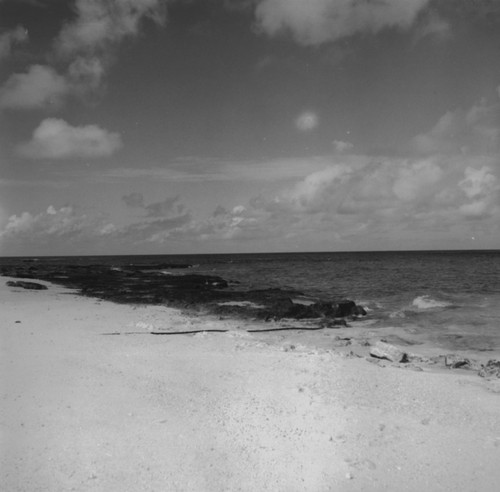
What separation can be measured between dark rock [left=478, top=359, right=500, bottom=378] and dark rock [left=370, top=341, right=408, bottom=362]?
194 centimetres

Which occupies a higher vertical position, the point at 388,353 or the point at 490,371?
the point at 388,353

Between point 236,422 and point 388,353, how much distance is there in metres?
6.54

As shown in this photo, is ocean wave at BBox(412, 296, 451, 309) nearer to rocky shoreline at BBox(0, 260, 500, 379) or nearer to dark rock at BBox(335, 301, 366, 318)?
rocky shoreline at BBox(0, 260, 500, 379)

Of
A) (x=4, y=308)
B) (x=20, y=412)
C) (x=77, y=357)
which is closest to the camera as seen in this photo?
(x=20, y=412)

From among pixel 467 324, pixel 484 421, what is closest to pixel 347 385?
pixel 484 421

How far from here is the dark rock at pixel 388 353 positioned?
38.0 feet

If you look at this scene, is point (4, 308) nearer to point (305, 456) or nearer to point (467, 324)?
point (305, 456)

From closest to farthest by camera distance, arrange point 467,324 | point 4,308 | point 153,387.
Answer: point 153,387, point 467,324, point 4,308

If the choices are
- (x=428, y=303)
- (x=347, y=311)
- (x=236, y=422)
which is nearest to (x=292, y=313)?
(x=347, y=311)

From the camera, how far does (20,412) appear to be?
7004 millimetres

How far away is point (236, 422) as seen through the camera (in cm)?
688

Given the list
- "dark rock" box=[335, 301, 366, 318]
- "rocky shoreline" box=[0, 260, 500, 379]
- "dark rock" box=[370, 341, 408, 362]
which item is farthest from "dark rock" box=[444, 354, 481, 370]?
"dark rock" box=[335, 301, 366, 318]

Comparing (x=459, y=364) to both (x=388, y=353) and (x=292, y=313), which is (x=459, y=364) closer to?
(x=388, y=353)

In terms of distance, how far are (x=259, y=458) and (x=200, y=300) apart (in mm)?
21273
